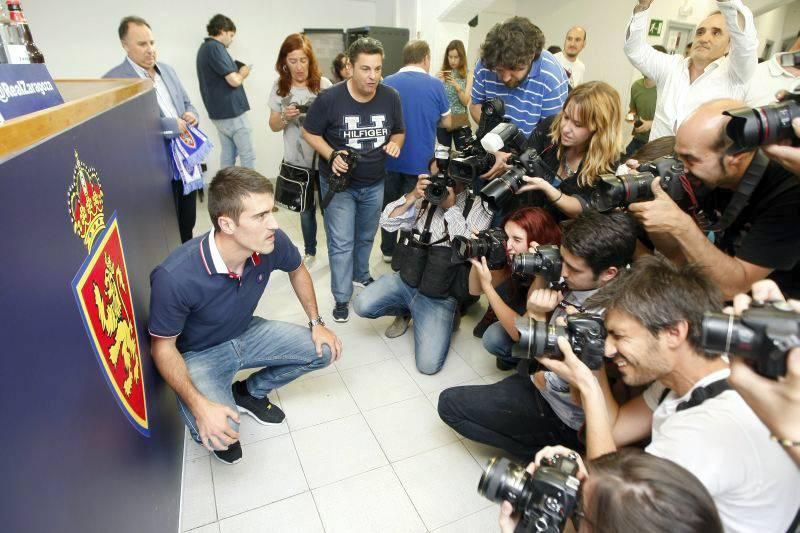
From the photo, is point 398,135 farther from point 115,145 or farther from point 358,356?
point 115,145

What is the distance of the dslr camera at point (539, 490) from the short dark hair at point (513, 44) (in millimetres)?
1865

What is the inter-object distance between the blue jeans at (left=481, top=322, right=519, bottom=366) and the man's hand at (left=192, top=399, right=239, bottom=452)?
1206 mm

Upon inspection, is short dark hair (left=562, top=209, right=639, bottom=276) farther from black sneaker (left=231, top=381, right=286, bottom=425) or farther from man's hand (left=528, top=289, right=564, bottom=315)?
black sneaker (left=231, top=381, right=286, bottom=425)

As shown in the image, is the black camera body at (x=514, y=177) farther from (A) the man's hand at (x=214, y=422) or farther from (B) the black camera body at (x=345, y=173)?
(A) the man's hand at (x=214, y=422)

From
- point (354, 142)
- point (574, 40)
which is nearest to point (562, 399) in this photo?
point (354, 142)

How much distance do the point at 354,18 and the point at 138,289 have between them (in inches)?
186

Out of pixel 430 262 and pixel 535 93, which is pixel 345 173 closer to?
pixel 430 262

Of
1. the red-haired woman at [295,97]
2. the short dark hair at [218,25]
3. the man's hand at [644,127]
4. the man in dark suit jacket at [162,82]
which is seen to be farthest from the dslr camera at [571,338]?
the short dark hair at [218,25]

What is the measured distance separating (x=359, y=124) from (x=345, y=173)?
0.97ft

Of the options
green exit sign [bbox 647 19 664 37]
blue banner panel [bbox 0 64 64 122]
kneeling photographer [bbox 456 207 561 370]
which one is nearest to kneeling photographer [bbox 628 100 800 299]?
kneeling photographer [bbox 456 207 561 370]

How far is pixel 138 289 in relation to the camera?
147 centimetres

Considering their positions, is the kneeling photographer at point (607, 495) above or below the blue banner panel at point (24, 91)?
below

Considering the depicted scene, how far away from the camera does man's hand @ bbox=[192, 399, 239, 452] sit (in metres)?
1.50

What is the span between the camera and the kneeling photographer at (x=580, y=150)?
1867 mm
